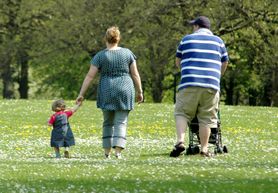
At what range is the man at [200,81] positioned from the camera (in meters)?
13.8

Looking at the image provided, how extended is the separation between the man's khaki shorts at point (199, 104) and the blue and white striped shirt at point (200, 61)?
9 cm

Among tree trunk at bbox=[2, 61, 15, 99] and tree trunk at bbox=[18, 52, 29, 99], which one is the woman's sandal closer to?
tree trunk at bbox=[2, 61, 15, 99]

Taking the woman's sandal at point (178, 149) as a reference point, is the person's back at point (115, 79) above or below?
above

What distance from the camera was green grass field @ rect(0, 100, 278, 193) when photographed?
9820mm

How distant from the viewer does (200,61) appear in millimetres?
13812

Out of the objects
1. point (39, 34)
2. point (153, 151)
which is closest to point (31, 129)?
point (153, 151)

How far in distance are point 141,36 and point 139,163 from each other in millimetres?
41450

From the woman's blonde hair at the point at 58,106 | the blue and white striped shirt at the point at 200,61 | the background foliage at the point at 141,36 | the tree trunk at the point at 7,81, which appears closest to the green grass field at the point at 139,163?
the woman's blonde hair at the point at 58,106

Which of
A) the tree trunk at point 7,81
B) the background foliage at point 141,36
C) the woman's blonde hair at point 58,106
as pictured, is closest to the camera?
the woman's blonde hair at point 58,106

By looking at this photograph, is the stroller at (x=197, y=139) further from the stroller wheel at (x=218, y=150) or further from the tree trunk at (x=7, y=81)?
the tree trunk at (x=7, y=81)

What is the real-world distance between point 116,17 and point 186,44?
3857 centimetres

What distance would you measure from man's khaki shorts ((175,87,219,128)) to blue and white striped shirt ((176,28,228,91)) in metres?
0.09

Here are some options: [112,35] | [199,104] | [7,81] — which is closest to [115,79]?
[112,35]

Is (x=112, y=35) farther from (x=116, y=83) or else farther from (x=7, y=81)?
(x=7, y=81)
